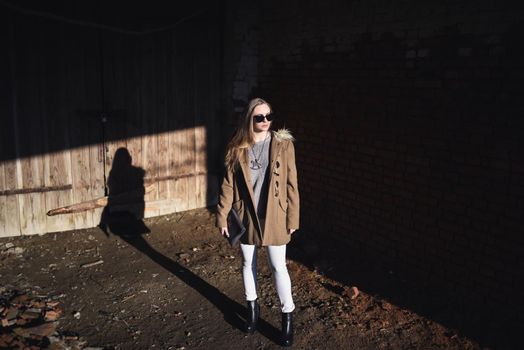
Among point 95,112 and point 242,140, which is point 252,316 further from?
point 95,112

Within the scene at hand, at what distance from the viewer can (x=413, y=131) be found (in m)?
4.43

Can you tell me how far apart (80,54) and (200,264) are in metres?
2.86

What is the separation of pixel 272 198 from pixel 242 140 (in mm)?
483

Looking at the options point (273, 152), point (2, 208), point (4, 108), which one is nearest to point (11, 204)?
point (2, 208)

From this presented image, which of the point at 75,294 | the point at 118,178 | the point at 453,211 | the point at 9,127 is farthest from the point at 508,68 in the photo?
the point at 9,127

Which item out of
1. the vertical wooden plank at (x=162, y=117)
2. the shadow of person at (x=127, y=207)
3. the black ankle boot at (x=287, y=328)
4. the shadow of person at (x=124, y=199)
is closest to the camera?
the black ankle boot at (x=287, y=328)

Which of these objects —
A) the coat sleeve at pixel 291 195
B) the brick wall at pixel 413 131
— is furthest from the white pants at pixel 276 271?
the brick wall at pixel 413 131

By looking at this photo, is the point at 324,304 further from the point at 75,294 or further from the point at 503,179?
the point at 75,294

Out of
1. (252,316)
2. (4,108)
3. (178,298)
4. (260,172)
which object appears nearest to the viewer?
(260,172)

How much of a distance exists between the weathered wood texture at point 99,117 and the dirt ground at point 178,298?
0.58m

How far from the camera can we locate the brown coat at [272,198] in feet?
11.2

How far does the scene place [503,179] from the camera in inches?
148

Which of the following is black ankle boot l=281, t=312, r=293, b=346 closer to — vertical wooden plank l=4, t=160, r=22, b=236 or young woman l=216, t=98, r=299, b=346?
young woman l=216, t=98, r=299, b=346

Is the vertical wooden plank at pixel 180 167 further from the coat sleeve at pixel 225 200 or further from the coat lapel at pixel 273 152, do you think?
the coat lapel at pixel 273 152
